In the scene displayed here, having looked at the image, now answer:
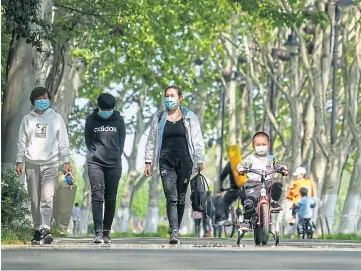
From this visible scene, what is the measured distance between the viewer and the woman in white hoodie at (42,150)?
56.9 ft

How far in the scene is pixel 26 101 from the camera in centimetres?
2298

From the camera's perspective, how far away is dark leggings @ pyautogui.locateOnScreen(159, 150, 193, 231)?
1745 cm

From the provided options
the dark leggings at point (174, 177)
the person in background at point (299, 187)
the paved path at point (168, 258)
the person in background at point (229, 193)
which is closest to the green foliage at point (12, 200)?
the dark leggings at point (174, 177)

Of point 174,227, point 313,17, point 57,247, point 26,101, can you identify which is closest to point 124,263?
point 57,247

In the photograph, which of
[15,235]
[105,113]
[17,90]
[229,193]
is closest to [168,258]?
[105,113]

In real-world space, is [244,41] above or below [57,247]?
above

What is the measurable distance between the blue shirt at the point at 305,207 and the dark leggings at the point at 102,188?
14219mm

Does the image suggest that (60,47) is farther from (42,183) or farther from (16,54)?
(42,183)

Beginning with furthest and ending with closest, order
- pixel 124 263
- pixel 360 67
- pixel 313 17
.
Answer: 1. pixel 360 67
2. pixel 313 17
3. pixel 124 263

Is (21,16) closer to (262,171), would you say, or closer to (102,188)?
(102,188)

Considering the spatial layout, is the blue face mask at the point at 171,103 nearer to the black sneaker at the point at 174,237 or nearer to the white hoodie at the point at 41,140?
the white hoodie at the point at 41,140

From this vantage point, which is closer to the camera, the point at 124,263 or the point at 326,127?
the point at 124,263

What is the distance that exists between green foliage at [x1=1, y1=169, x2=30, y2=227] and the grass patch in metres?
0.13

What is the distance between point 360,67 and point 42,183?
23.9 metres
